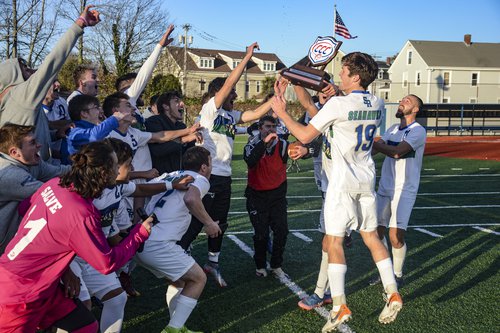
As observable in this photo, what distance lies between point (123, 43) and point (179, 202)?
29768mm

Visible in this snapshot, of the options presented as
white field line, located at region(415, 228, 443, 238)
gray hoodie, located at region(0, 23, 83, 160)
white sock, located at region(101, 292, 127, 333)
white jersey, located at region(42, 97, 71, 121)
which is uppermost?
gray hoodie, located at region(0, 23, 83, 160)

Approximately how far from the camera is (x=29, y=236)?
3061 millimetres

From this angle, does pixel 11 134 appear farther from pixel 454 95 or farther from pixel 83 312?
pixel 454 95

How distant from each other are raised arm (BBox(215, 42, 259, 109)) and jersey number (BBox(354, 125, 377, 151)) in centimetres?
175

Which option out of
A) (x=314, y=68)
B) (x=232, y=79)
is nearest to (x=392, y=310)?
(x=314, y=68)

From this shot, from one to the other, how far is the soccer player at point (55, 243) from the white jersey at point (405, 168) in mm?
3645

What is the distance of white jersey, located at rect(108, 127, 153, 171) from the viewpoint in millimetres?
5305

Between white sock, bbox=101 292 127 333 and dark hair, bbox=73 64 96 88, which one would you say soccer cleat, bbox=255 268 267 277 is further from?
dark hair, bbox=73 64 96 88

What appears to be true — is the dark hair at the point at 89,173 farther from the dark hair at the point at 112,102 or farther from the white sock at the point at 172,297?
the dark hair at the point at 112,102

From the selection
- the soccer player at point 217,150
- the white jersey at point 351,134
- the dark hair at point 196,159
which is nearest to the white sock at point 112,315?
the dark hair at point 196,159

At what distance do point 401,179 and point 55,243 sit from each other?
13.7ft

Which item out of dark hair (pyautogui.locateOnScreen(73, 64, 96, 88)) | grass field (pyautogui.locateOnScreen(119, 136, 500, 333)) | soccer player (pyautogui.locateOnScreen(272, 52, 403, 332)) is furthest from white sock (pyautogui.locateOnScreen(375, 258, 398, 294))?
dark hair (pyautogui.locateOnScreen(73, 64, 96, 88))

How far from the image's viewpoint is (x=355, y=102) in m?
4.36

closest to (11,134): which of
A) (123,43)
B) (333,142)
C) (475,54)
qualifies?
(333,142)
